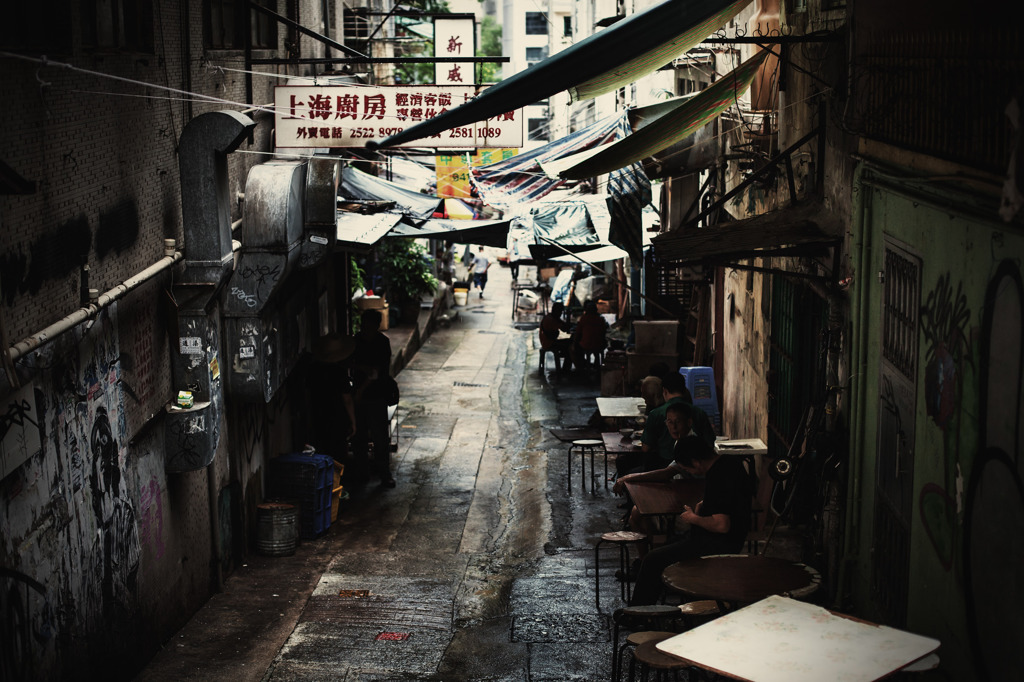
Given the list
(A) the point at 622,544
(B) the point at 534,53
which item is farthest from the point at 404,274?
(B) the point at 534,53

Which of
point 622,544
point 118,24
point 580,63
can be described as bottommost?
point 622,544

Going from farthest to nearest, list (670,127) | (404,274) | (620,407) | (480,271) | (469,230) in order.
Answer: (480,271) → (404,274) → (469,230) → (620,407) → (670,127)

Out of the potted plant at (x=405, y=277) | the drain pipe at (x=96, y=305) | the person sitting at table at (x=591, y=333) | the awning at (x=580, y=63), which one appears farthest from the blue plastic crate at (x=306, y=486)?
the potted plant at (x=405, y=277)

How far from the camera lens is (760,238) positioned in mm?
8211

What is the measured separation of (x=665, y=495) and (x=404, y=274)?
18.4 metres

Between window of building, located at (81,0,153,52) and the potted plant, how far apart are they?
18.0 m

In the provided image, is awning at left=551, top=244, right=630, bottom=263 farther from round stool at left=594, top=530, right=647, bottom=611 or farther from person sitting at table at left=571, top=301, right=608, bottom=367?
round stool at left=594, top=530, right=647, bottom=611

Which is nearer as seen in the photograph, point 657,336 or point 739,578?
point 739,578

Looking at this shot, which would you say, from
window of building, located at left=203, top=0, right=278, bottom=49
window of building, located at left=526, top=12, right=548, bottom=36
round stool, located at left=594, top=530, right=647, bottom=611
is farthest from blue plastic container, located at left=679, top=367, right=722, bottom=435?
window of building, located at left=526, top=12, right=548, bottom=36

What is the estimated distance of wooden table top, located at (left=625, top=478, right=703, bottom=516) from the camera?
859cm

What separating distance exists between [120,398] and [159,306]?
1246 millimetres

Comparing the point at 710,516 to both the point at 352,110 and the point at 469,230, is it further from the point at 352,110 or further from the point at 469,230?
the point at 469,230

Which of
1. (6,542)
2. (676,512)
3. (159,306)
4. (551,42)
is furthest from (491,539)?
(551,42)

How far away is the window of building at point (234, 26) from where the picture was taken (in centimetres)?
1044
